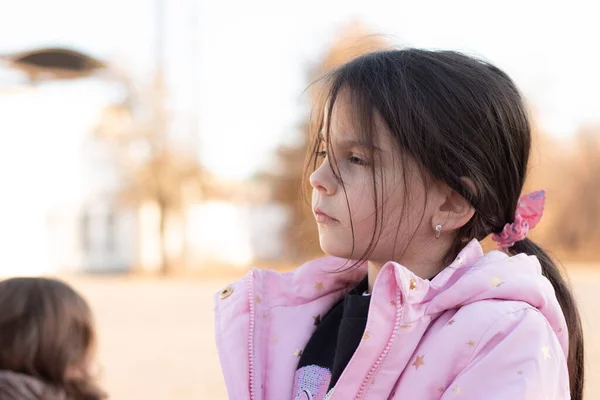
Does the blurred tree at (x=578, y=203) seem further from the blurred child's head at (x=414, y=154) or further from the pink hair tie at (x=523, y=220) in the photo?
the blurred child's head at (x=414, y=154)

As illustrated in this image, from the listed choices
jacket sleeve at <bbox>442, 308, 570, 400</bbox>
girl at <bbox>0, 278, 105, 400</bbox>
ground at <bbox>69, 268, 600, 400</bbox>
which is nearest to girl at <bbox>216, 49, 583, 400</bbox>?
jacket sleeve at <bbox>442, 308, 570, 400</bbox>

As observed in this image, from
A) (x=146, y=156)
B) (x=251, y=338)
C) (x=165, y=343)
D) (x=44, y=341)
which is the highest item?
(x=251, y=338)

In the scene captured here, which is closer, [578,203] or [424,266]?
[424,266]

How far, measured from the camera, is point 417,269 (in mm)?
1456

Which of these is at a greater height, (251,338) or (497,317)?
(497,317)

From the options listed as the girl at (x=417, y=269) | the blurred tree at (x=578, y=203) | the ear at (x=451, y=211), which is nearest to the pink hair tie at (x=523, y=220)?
the girl at (x=417, y=269)

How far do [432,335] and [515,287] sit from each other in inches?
6.3

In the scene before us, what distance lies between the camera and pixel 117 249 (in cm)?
1950

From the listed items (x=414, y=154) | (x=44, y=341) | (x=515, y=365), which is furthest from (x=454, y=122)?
(x=44, y=341)

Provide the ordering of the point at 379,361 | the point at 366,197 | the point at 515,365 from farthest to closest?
the point at 366,197, the point at 379,361, the point at 515,365

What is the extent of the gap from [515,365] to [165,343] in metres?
6.39

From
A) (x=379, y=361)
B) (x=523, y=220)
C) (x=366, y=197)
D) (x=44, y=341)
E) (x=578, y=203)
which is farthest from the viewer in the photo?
(x=578, y=203)

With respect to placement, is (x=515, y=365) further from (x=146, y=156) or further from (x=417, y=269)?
(x=146, y=156)

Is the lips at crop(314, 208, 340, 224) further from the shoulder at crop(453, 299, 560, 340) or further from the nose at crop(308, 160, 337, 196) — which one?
the shoulder at crop(453, 299, 560, 340)
